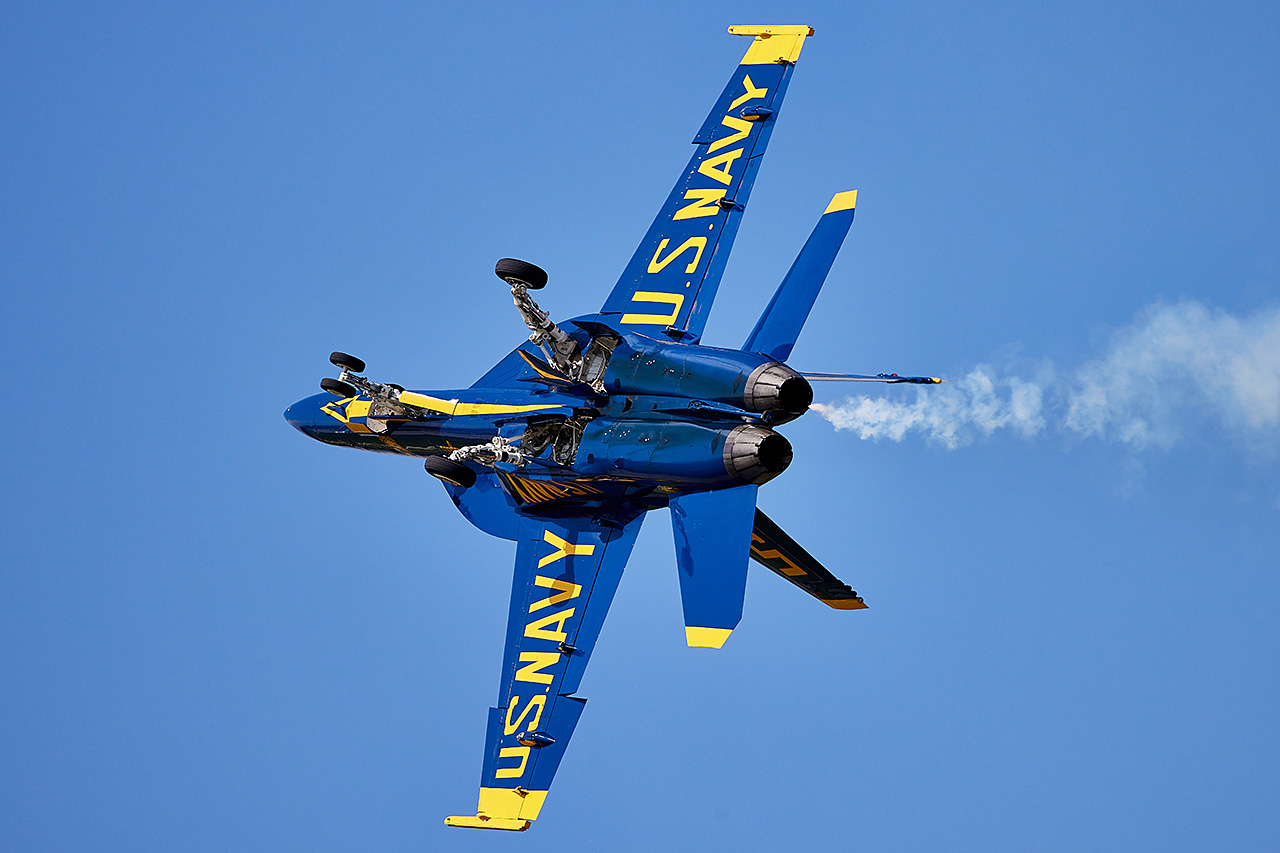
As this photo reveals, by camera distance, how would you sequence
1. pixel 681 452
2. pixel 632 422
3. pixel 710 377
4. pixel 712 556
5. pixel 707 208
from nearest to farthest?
pixel 712 556, pixel 681 452, pixel 710 377, pixel 632 422, pixel 707 208

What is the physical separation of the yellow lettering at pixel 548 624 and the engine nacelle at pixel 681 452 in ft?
8.25

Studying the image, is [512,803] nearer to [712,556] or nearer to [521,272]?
[712,556]

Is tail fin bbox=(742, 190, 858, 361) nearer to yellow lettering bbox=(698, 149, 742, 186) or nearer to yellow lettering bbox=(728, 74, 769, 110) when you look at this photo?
yellow lettering bbox=(698, 149, 742, 186)

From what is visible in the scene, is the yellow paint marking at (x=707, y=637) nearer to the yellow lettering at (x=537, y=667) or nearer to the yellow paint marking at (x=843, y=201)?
the yellow lettering at (x=537, y=667)

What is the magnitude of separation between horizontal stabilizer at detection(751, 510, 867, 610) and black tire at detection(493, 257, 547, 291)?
17.0ft

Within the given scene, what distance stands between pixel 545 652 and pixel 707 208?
314 inches

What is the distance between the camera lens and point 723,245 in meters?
28.3

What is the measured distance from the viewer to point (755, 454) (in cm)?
2422

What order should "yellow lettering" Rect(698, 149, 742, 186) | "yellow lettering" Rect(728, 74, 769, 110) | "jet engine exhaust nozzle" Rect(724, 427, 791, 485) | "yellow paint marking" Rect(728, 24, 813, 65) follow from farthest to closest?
"yellow paint marking" Rect(728, 24, 813, 65), "yellow lettering" Rect(728, 74, 769, 110), "yellow lettering" Rect(698, 149, 742, 186), "jet engine exhaust nozzle" Rect(724, 427, 791, 485)

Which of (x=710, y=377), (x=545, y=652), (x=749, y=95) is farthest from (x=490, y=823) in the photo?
(x=749, y=95)

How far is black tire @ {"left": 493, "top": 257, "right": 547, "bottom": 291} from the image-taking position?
24.5 metres

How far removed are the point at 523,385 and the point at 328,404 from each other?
14.3ft

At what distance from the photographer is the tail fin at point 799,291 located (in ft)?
84.2

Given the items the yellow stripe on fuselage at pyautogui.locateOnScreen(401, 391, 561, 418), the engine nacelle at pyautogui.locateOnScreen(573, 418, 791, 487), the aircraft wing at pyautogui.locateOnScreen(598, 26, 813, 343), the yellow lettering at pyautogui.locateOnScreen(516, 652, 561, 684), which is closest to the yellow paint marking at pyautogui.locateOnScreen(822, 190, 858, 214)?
the aircraft wing at pyautogui.locateOnScreen(598, 26, 813, 343)
